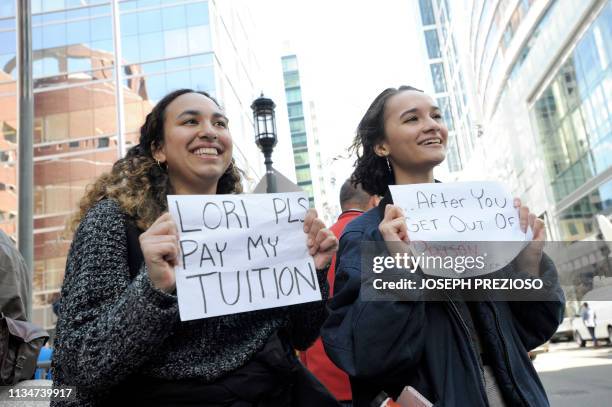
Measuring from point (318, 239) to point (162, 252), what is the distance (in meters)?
0.58

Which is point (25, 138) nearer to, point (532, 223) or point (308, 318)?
point (308, 318)

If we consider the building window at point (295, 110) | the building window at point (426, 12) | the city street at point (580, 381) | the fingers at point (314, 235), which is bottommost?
the city street at point (580, 381)

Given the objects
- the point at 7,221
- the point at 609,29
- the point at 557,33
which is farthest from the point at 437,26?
the point at 7,221

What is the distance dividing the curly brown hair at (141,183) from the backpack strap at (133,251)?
0.03 metres

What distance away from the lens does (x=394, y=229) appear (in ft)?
5.90

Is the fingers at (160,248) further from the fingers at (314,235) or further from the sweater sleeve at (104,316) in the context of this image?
the fingers at (314,235)

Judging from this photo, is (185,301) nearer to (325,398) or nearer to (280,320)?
(280,320)

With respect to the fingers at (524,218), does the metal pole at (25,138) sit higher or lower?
higher

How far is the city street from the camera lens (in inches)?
290

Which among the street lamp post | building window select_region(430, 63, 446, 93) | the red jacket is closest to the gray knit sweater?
the red jacket

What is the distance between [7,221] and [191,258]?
2529 cm

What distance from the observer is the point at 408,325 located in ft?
5.50

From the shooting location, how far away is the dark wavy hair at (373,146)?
2.45 metres

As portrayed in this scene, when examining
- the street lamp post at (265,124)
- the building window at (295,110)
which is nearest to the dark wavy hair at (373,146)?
the street lamp post at (265,124)
